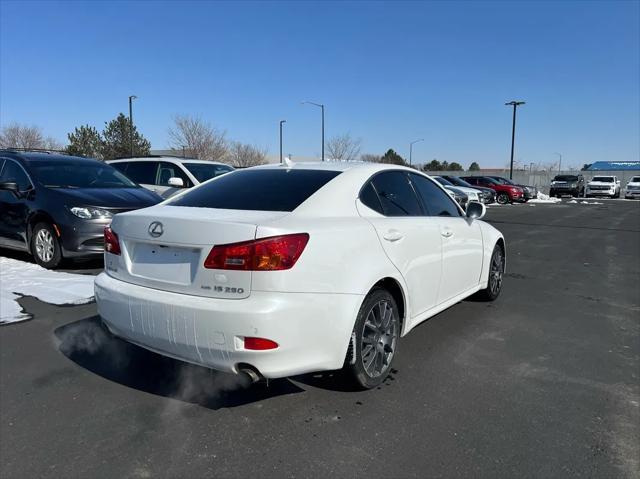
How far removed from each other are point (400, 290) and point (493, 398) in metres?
0.95

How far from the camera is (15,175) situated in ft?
25.7

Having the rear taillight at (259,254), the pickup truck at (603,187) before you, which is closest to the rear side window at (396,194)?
the rear taillight at (259,254)

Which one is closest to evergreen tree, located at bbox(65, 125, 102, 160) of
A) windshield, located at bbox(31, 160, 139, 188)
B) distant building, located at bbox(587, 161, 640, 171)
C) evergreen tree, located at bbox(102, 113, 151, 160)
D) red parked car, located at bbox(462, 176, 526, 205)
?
evergreen tree, located at bbox(102, 113, 151, 160)

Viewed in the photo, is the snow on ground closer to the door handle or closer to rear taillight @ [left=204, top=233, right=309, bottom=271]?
rear taillight @ [left=204, top=233, right=309, bottom=271]

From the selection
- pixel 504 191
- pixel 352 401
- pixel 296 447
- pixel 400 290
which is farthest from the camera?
pixel 504 191

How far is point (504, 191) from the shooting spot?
29766mm

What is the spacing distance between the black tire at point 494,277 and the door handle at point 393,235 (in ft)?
7.75

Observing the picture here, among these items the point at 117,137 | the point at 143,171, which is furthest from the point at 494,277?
the point at 117,137

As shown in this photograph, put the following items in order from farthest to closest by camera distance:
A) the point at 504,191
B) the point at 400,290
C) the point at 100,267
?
the point at 504,191 < the point at 100,267 < the point at 400,290

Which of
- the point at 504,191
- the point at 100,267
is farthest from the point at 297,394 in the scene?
the point at 504,191

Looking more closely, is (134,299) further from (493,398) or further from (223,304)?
(493,398)

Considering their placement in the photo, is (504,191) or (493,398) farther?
(504,191)

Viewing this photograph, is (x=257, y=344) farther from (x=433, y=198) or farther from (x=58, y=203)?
(x=58, y=203)

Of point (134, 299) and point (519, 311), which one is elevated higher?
point (134, 299)
